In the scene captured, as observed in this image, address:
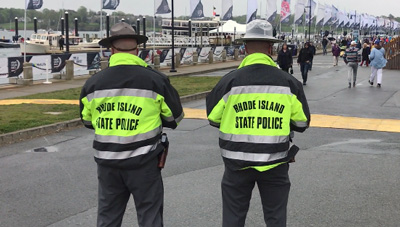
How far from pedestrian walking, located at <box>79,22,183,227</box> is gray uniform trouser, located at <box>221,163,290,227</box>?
0.55 metres

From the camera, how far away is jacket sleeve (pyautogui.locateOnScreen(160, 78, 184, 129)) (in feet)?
13.1

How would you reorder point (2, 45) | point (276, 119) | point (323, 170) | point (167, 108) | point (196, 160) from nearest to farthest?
point (276, 119) < point (167, 108) < point (323, 170) < point (196, 160) < point (2, 45)

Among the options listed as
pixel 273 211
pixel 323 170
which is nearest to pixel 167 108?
pixel 273 211

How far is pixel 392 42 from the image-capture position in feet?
106

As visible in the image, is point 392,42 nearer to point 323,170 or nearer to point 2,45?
point 323,170

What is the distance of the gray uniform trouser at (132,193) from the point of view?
3.87 meters

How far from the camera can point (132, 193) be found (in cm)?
394

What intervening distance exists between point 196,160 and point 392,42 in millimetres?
27486

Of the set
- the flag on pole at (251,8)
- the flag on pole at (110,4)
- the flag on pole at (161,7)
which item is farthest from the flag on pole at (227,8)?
the flag on pole at (110,4)

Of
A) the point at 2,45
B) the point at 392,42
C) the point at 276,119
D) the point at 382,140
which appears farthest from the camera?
the point at 2,45

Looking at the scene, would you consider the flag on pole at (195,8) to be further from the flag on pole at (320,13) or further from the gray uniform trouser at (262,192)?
the gray uniform trouser at (262,192)

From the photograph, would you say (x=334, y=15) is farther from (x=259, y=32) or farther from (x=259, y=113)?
(x=259, y=113)

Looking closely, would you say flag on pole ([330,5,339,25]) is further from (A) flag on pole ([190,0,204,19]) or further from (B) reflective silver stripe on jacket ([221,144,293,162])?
(B) reflective silver stripe on jacket ([221,144,293,162])

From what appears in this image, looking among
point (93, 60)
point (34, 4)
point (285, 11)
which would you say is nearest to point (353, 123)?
point (93, 60)
